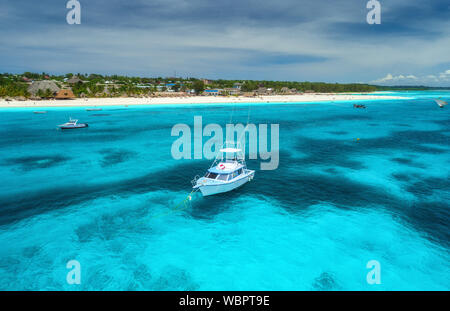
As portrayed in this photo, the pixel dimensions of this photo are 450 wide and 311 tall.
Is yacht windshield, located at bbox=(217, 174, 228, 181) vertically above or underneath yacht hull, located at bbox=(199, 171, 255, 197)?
above

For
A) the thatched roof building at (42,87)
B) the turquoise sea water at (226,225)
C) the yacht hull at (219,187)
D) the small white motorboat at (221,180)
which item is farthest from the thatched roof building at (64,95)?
the yacht hull at (219,187)

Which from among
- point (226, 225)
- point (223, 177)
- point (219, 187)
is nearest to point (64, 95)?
point (223, 177)

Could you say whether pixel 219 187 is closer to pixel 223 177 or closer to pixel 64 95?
pixel 223 177

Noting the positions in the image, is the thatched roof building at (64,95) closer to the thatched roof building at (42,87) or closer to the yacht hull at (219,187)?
the thatched roof building at (42,87)

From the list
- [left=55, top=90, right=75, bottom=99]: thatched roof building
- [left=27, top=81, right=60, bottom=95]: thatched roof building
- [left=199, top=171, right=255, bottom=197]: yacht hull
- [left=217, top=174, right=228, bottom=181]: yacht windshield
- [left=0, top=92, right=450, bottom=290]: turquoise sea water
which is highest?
[left=27, top=81, right=60, bottom=95]: thatched roof building

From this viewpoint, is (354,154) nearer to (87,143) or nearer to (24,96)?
(87,143)

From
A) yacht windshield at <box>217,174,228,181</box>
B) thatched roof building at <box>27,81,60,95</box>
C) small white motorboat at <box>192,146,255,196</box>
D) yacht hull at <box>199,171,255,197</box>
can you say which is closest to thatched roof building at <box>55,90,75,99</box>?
thatched roof building at <box>27,81,60,95</box>

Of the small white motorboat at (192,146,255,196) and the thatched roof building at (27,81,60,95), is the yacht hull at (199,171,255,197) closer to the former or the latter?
the small white motorboat at (192,146,255,196)

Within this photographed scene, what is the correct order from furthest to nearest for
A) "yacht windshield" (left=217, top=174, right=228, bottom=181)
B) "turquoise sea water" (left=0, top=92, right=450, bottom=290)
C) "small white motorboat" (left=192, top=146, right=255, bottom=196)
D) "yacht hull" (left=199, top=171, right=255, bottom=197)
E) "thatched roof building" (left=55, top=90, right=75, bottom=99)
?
"thatched roof building" (left=55, top=90, right=75, bottom=99)
"yacht windshield" (left=217, top=174, right=228, bottom=181)
"yacht hull" (left=199, top=171, right=255, bottom=197)
"small white motorboat" (left=192, top=146, right=255, bottom=196)
"turquoise sea water" (left=0, top=92, right=450, bottom=290)

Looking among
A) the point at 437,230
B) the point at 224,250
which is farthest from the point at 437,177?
A: the point at 224,250
